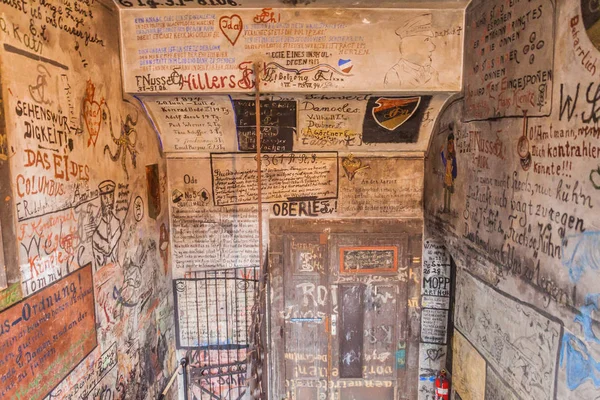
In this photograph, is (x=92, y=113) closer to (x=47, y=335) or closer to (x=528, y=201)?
(x=47, y=335)

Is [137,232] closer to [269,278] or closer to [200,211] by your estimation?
[200,211]

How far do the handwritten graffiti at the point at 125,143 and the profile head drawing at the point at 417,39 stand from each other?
189 cm

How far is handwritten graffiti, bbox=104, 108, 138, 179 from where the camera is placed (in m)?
2.38

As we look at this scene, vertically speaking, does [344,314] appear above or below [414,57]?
below

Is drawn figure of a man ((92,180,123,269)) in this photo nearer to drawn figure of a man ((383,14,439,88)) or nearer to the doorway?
the doorway

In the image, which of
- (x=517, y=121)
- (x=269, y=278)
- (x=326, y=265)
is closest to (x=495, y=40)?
(x=517, y=121)

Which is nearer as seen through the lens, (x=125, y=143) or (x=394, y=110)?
(x=125, y=143)

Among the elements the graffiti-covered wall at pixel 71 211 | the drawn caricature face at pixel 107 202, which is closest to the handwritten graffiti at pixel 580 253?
the graffiti-covered wall at pixel 71 211

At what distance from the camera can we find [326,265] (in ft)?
11.2

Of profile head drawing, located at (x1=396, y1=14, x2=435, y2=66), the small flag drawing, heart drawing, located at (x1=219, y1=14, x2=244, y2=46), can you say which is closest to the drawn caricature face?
heart drawing, located at (x1=219, y1=14, x2=244, y2=46)

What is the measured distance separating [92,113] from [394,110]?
208 centimetres

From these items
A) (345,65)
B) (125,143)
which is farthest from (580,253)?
(125,143)

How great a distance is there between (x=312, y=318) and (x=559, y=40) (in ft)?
8.95

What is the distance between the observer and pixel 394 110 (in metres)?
3.01
